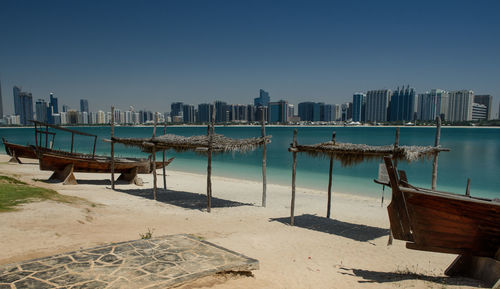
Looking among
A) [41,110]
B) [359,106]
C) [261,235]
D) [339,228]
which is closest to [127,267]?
[261,235]

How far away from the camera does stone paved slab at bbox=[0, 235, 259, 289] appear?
10.8 feet

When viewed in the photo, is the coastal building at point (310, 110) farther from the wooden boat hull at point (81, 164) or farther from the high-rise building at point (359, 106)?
the wooden boat hull at point (81, 164)

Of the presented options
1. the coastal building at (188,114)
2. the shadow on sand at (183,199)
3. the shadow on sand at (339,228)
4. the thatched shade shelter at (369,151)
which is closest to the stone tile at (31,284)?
the thatched shade shelter at (369,151)

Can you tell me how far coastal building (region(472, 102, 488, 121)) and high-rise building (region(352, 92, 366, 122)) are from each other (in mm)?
40373

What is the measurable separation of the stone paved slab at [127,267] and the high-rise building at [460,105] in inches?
5199

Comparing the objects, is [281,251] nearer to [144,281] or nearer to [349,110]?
[144,281]

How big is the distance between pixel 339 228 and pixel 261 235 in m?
2.22

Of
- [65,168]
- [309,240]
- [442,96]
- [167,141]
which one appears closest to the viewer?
[309,240]

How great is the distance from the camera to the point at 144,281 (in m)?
3.35

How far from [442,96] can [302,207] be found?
127328 mm

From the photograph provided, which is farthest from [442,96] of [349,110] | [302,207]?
[302,207]

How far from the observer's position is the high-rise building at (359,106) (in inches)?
5531

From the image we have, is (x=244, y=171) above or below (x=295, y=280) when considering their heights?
below

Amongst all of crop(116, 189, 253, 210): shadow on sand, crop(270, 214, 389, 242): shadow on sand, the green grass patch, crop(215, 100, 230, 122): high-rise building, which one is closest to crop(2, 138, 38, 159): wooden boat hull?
crop(116, 189, 253, 210): shadow on sand
